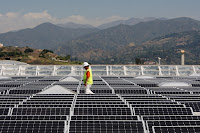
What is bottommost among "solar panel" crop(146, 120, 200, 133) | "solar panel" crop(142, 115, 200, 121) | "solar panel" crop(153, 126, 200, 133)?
"solar panel" crop(153, 126, 200, 133)

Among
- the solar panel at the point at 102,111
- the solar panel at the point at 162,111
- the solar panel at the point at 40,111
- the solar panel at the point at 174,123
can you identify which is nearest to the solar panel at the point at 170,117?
the solar panel at the point at 174,123

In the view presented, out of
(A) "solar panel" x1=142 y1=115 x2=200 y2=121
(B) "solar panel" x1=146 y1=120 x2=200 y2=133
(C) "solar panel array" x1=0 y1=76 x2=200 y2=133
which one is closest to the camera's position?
(C) "solar panel array" x1=0 y1=76 x2=200 y2=133

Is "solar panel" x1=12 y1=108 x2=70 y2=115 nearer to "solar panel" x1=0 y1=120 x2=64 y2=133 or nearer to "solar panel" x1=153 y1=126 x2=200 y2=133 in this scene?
"solar panel" x1=0 y1=120 x2=64 y2=133

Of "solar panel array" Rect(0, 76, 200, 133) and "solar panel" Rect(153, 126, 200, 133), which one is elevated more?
"solar panel array" Rect(0, 76, 200, 133)

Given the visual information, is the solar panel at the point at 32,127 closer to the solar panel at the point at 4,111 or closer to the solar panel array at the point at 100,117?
the solar panel array at the point at 100,117

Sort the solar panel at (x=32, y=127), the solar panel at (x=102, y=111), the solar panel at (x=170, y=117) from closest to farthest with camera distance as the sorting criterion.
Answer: the solar panel at (x=32, y=127) < the solar panel at (x=170, y=117) < the solar panel at (x=102, y=111)

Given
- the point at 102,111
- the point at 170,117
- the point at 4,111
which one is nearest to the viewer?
the point at 170,117

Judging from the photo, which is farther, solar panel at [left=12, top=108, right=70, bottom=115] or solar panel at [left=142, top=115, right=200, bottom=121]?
solar panel at [left=12, top=108, right=70, bottom=115]

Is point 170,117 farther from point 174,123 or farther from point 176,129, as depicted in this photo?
point 176,129

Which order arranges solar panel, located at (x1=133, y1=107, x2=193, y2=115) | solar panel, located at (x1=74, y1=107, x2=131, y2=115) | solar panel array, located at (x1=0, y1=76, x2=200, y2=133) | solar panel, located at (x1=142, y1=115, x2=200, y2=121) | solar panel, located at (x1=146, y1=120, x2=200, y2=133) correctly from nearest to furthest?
1. solar panel array, located at (x1=0, y1=76, x2=200, y2=133)
2. solar panel, located at (x1=146, y1=120, x2=200, y2=133)
3. solar panel, located at (x1=142, y1=115, x2=200, y2=121)
4. solar panel, located at (x1=74, y1=107, x2=131, y2=115)
5. solar panel, located at (x1=133, y1=107, x2=193, y2=115)

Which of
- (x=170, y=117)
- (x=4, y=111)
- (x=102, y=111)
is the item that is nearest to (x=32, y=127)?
(x=4, y=111)

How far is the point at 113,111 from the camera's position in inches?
440

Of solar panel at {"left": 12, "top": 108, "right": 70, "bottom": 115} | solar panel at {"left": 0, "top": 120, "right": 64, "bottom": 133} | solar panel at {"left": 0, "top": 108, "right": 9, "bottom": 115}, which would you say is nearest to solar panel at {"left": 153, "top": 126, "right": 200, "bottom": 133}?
solar panel at {"left": 0, "top": 120, "right": 64, "bottom": 133}

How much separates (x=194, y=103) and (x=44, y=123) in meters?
7.20
